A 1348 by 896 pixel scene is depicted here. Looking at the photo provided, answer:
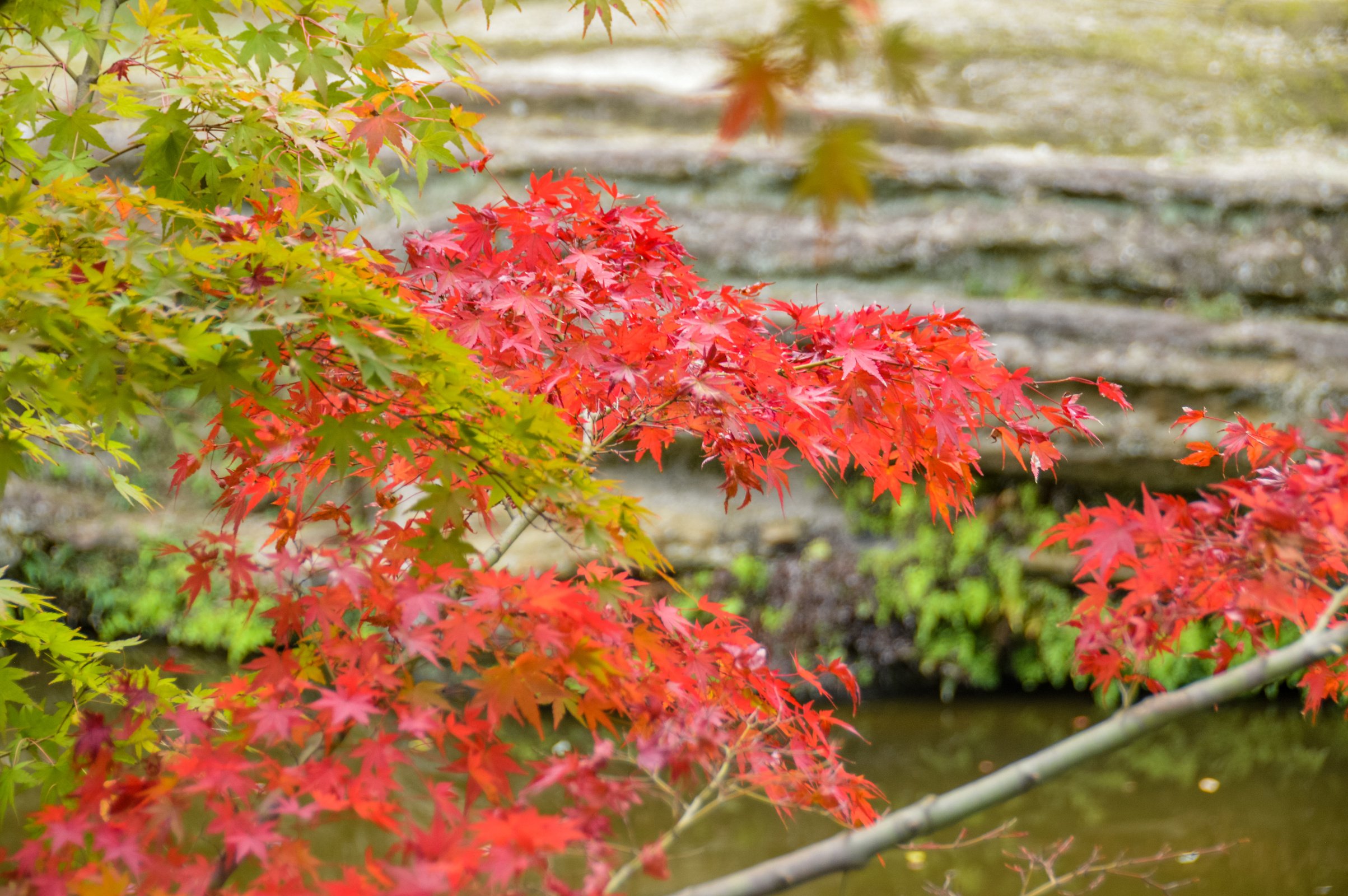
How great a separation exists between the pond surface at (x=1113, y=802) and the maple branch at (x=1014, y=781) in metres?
1.99

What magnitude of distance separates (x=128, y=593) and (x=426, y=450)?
477 cm

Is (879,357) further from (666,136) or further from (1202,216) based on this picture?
(666,136)

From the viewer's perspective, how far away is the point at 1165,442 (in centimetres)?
487

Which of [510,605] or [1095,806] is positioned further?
[1095,806]

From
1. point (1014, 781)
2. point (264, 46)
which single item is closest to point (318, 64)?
point (264, 46)

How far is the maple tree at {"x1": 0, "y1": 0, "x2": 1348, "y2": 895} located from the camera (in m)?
1.17

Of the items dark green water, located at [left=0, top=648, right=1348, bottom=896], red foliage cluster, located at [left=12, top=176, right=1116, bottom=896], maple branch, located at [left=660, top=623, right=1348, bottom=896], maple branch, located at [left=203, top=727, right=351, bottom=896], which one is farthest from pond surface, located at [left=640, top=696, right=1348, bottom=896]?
maple branch, located at [left=660, top=623, right=1348, bottom=896]

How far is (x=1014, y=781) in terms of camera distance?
1.08 m

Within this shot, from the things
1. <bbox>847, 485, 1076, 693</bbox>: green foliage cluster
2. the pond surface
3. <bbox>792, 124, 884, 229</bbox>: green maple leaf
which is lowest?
the pond surface

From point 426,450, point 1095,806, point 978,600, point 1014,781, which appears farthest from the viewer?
point 978,600

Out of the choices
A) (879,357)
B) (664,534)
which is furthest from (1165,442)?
(879,357)

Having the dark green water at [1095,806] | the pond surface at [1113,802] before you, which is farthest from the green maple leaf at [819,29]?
the dark green water at [1095,806]

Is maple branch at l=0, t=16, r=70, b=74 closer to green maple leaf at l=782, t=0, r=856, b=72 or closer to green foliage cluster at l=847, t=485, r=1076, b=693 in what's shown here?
green maple leaf at l=782, t=0, r=856, b=72

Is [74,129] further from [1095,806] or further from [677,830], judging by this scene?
[1095,806]
